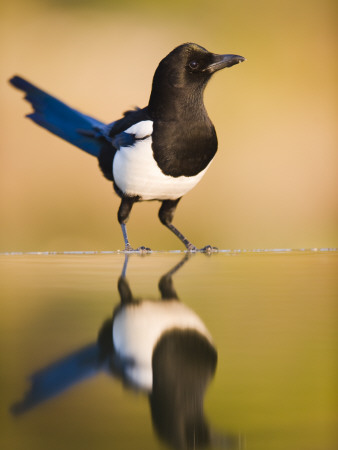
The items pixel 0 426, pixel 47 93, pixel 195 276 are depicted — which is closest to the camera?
pixel 0 426

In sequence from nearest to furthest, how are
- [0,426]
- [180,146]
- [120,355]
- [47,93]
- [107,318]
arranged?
[0,426]
[120,355]
[107,318]
[180,146]
[47,93]

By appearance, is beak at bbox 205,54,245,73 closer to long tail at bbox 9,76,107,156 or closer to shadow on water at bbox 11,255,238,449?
long tail at bbox 9,76,107,156

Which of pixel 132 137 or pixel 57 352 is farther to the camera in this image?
pixel 132 137

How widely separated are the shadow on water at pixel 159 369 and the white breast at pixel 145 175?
1.17 m

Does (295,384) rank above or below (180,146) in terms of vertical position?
above

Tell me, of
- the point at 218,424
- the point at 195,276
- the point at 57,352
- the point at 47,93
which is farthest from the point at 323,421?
the point at 47,93

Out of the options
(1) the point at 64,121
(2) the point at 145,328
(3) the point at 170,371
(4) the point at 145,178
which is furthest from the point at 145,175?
(3) the point at 170,371

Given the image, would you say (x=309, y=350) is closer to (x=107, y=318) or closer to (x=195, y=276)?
(x=107, y=318)

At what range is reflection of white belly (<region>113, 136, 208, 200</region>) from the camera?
5.19ft

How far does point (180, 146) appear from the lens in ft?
5.17

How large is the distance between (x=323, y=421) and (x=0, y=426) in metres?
0.10

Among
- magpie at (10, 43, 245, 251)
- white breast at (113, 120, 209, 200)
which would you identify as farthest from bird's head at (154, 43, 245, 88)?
white breast at (113, 120, 209, 200)

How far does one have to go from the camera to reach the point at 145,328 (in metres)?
0.36

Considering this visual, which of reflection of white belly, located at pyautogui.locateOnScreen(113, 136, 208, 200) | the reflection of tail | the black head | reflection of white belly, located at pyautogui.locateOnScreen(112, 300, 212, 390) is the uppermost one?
the black head
